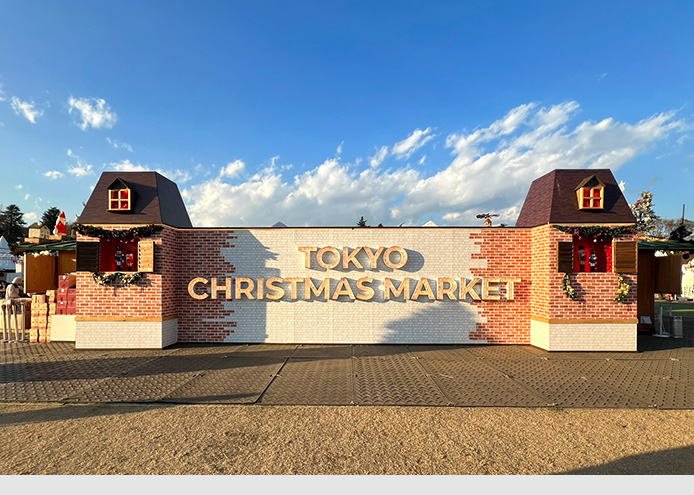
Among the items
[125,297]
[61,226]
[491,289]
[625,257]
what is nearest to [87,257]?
[125,297]

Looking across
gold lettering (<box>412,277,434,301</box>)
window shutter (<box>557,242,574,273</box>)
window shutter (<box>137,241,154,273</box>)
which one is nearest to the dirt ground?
window shutter (<box>137,241,154,273</box>)

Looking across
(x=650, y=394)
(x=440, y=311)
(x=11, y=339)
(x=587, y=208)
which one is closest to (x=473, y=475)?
(x=650, y=394)

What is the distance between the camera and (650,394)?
5820mm

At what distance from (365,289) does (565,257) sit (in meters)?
5.63

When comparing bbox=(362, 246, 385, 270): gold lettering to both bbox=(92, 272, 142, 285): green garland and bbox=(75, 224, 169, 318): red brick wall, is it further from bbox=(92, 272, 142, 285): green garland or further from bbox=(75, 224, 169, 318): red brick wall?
bbox=(92, 272, 142, 285): green garland

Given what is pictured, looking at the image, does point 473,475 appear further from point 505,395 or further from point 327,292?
point 327,292

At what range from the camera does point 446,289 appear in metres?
9.66

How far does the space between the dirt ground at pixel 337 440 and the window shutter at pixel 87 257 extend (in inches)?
181

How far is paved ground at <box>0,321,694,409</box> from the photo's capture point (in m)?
5.54

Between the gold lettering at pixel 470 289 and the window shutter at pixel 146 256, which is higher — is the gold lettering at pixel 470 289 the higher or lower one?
the lower one

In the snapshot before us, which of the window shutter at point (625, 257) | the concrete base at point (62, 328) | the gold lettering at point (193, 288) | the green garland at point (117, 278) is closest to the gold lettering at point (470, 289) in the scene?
the window shutter at point (625, 257)

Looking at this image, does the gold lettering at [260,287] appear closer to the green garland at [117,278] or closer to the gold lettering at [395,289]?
the green garland at [117,278]

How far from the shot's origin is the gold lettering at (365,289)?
9.61 m

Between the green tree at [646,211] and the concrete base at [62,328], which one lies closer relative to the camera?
the concrete base at [62,328]
